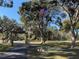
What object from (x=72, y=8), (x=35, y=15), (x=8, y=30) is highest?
(x=72, y=8)

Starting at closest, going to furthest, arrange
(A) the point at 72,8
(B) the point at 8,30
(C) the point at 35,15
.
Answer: (A) the point at 72,8
(B) the point at 8,30
(C) the point at 35,15

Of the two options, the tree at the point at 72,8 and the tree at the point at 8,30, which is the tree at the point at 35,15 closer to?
the tree at the point at 72,8

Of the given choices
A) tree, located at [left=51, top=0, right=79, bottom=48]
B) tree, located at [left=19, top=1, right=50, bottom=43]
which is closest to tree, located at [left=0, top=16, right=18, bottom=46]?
tree, located at [left=19, top=1, right=50, bottom=43]

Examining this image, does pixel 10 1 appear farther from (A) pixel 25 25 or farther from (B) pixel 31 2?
(A) pixel 25 25

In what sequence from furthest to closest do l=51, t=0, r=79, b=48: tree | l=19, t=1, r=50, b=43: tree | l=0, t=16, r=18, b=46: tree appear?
l=0, t=16, r=18, b=46: tree
l=19, t=1, r=50, b=43: tree
l=51, t=0, r=79, b=48: tree

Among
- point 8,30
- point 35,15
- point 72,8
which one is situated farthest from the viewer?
point 35,15

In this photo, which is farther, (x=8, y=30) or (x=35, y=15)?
(x=35, y=15)

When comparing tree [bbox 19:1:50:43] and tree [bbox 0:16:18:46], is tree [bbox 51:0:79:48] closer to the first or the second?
tree [bbox 19:1:50:43]

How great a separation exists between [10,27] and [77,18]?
43.4 ft

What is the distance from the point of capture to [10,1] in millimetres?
20719

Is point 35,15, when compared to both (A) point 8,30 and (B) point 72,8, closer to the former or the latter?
(A) point 8,30

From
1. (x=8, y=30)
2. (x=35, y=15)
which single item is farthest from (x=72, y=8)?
(x=35, y=15)

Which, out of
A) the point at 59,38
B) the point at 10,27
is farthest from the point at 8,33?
the point at 59,38

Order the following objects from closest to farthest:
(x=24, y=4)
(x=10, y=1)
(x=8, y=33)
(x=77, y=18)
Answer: (x=10, y=1) → (x=77, y=18) → (x=24, y=4) → (x=8, y=33)
